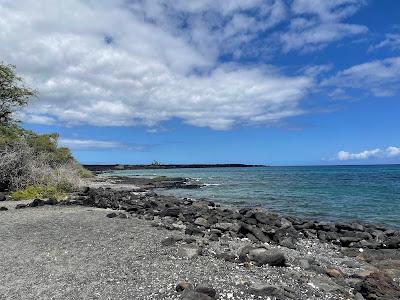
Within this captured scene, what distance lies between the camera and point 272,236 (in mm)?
14633

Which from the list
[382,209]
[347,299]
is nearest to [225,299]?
[347,299]

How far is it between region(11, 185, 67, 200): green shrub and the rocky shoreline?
10.0 ft

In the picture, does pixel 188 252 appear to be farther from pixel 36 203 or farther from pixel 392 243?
pixel 36 203

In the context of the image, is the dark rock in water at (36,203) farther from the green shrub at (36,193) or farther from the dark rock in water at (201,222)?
the dark rock in water at (201,222)

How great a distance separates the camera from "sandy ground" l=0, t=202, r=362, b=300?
7938 millimetres

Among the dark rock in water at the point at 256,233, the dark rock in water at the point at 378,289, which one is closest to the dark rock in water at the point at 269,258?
the dark rock in water at the point at 378,289

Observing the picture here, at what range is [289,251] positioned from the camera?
42.3ft

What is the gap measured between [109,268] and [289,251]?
246 inches

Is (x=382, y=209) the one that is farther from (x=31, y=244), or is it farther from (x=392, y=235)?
(x=31, y=244)

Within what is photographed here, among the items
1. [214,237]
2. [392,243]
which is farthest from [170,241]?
[392,243]

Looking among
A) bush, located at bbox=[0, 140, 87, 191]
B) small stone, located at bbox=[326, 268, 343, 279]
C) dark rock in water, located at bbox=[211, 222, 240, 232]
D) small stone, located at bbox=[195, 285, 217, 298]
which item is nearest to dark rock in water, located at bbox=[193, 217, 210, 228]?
dark rock in water, located at bbox=[211, 222, 240, 232]

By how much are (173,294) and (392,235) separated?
13.0m

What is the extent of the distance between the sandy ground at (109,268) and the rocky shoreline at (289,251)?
6.3 inches

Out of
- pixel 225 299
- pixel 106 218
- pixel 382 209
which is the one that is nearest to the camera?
pixel 225 299
